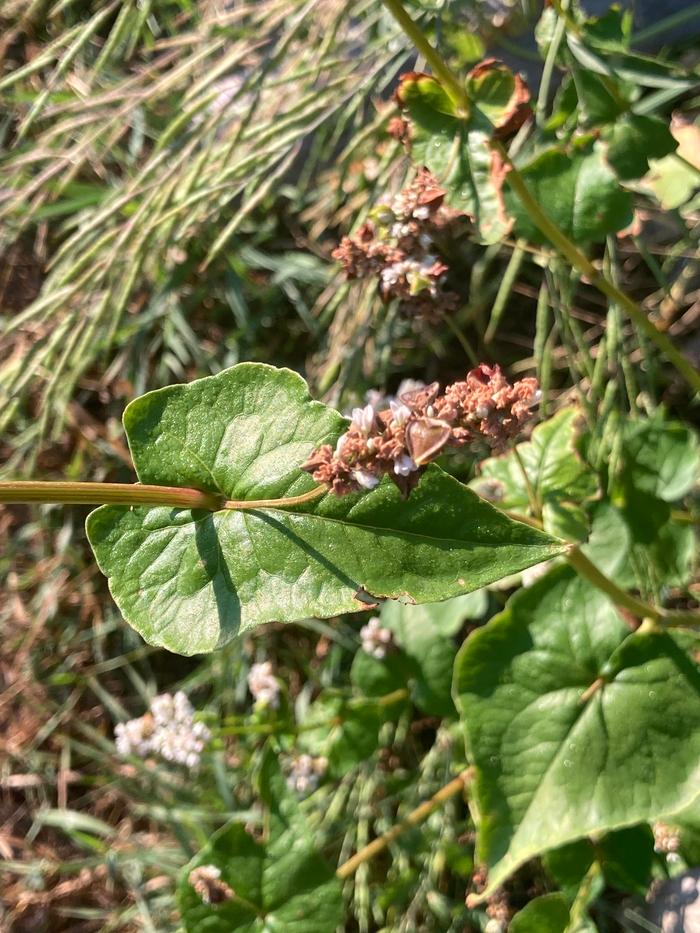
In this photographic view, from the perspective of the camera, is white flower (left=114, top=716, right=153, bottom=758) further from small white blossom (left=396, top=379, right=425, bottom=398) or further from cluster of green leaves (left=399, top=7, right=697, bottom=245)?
cluster of green leaves (left=399, top=7, right=697, bottom=245)

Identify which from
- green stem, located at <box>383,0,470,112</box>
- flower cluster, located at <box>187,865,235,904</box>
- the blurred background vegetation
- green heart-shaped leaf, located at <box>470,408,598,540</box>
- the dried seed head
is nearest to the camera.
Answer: the dried seed head

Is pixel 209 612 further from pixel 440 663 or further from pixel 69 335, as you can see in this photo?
pixel 69 335

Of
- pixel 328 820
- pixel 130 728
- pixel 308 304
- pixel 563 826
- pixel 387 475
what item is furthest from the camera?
pixel 308 304

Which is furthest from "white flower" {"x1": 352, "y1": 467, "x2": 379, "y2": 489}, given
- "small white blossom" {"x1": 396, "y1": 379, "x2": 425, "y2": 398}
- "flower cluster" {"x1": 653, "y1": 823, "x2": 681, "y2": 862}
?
"flower cluster" {"x1": 653, "y1": 823, "x2": 681, "y2": 862}

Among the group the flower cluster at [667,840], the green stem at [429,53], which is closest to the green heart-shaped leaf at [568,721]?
the flower cluster at [667,840]

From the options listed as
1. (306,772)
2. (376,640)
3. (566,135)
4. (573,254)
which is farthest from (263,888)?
(566,135)

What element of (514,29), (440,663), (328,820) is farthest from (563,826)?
(514,29)

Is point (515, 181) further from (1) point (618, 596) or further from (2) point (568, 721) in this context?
(2) point (568, 721)
